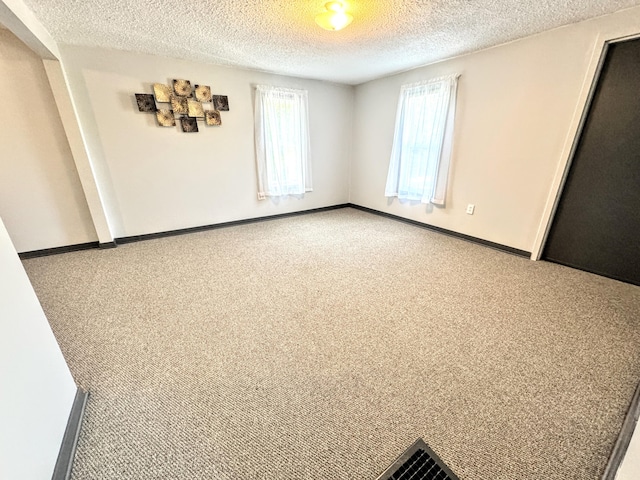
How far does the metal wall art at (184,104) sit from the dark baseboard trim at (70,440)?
2.95 meters

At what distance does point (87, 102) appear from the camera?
2734 mm

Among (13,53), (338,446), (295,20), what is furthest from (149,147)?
(338,446)

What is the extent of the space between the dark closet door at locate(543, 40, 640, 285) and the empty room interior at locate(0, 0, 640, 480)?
0.01 meters

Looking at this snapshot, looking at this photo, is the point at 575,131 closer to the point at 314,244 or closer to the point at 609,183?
the point at 609,183

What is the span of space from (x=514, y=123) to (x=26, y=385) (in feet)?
12.7

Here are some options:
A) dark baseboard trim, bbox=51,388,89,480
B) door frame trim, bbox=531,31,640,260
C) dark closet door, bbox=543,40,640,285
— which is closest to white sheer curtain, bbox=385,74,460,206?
door frame trim, bbox=531,31,640,260

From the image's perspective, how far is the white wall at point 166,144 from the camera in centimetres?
278

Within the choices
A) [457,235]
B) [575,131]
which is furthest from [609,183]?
[457,235]

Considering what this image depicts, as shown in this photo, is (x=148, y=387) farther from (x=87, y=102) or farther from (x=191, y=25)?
(x=87, y=102)

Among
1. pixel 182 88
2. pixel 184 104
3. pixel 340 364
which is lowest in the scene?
pixel 340 364

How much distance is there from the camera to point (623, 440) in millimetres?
1039

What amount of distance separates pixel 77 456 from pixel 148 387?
0.33 meters

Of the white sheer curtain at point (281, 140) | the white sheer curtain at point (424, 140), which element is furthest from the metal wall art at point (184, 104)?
the white sheer curtain at point (424, 140)

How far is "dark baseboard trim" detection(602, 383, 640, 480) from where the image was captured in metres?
0.95
